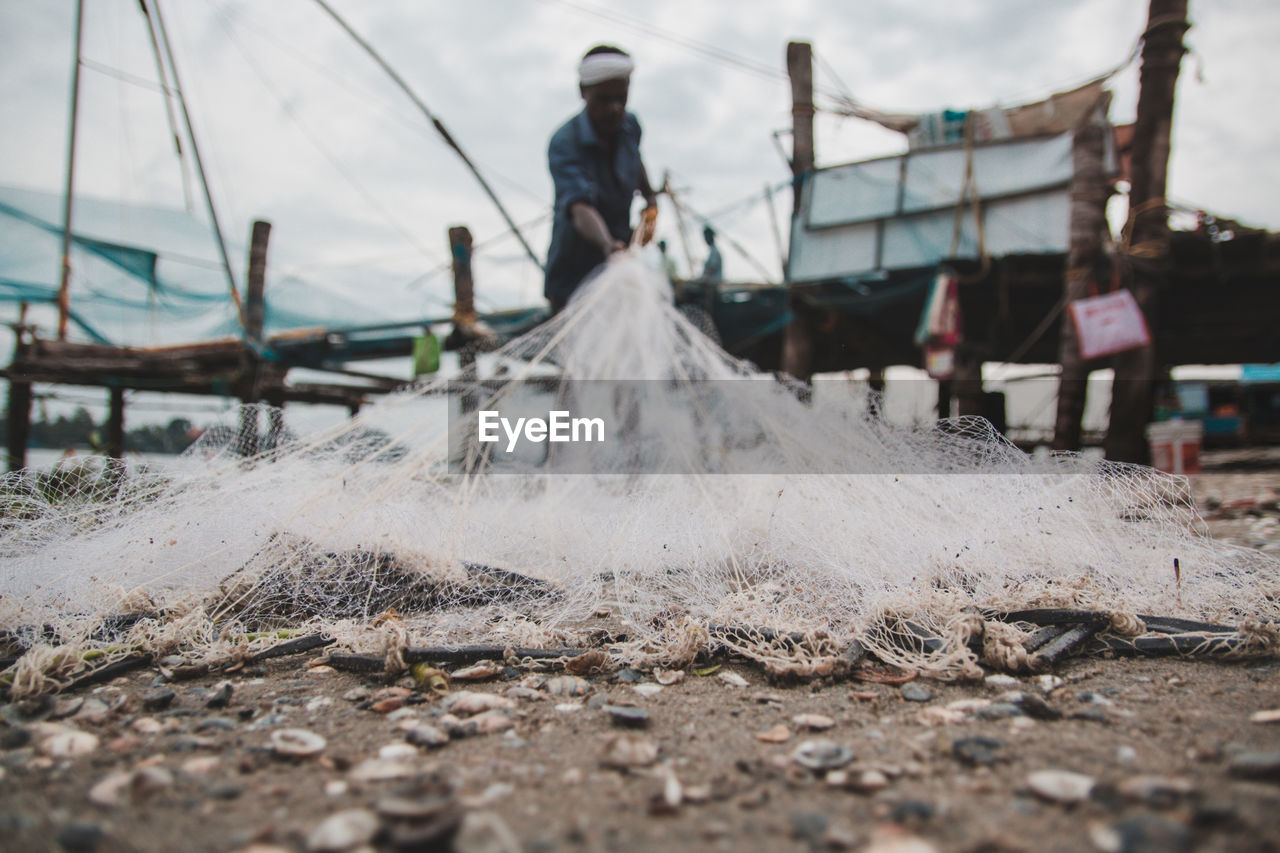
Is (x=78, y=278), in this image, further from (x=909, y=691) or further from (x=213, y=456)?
(x=909, y=691)

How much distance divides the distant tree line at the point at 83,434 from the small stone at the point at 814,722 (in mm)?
10507

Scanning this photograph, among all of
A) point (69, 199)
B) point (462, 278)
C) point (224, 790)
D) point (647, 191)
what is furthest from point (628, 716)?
point (69, 199)

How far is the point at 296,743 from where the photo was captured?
130 cm

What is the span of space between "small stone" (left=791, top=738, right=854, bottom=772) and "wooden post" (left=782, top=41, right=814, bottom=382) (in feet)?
27.3

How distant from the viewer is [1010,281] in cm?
798

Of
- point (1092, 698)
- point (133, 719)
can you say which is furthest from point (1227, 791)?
point (133, 719)

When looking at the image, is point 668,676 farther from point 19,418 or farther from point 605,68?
point 19,418

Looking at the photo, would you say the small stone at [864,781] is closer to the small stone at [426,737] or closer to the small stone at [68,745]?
the small stone at [426,737]

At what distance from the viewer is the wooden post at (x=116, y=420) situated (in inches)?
438

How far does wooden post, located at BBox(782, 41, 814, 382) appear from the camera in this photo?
8.89 metres

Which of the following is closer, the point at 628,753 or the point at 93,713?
the point at 628,753

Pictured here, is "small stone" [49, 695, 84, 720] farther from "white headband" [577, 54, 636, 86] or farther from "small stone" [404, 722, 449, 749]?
"white headband" [577, 54, 636, 86]

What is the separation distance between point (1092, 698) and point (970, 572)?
1.76 ft

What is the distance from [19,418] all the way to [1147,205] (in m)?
14.8
